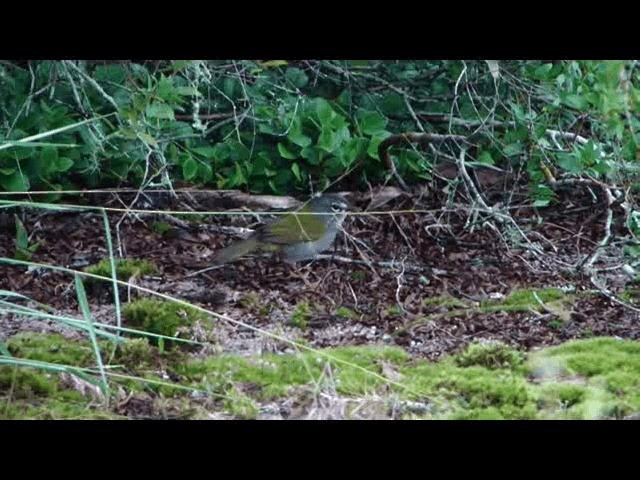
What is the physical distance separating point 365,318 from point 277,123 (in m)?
1.16

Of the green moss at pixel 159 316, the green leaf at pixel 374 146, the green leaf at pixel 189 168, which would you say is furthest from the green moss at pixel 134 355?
the green leaf at pixel 374 146

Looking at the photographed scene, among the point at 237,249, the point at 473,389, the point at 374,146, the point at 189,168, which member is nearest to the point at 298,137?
the point at 374,146

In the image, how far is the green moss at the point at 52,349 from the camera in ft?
8.27

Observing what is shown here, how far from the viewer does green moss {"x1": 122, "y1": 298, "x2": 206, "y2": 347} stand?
2.67 m

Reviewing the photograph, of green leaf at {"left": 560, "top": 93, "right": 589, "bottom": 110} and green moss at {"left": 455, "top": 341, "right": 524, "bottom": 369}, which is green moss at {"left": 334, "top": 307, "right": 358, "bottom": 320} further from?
green leaf at {"left": 560, "top": 93, "right": 589, "bottom": 110}

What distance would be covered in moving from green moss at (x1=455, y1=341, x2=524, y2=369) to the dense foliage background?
2.89 feet

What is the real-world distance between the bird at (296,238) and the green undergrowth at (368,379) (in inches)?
26.4

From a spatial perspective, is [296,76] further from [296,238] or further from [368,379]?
[368,379]

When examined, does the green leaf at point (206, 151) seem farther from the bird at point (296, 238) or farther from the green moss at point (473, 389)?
the green moss at point (473, 389)

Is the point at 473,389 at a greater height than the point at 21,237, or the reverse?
the point at 21,237

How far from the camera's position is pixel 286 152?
3652 mm

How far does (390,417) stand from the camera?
225cm

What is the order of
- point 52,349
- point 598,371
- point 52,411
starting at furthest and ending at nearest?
1. point 52,349
2. point 598,371
3. point 52,411

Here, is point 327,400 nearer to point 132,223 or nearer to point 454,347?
point 454,347
